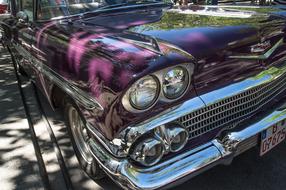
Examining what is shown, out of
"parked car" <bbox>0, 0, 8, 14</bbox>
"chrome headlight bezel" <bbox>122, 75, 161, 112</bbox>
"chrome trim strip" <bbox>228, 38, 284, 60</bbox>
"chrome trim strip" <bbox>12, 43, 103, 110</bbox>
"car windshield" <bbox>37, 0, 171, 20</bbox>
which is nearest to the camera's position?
"chrome headlight bezel" <bbox>122, 75, 161, 112</bbox>

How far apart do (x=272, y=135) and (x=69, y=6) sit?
6.85 feet

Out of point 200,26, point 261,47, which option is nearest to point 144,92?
point 200,26

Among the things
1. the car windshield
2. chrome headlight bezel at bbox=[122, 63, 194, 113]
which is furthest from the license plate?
the car windshield

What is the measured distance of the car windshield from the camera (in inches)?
125

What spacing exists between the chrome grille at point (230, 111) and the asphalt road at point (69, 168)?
0.62 meters

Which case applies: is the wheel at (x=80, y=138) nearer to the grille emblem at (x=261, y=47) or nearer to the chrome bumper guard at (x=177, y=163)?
the chrome bumper guard at (x=177, y=163)

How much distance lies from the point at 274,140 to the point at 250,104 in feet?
1.10

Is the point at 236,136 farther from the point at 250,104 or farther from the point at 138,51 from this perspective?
the point at 138,51

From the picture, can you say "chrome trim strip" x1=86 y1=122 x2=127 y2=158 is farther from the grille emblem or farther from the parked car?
the parked car

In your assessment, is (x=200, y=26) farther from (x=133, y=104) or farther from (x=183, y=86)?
(x=133, y=104)

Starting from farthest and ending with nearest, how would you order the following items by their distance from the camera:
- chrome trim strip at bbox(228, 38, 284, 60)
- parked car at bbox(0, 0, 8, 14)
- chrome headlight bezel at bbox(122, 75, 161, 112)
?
parked car at bbox(0, 0, 8, 14), chrome trim strip at bbox(228, 38, 284, 60), chrome headlight bezel at bbox(122, 75, 161, 112)

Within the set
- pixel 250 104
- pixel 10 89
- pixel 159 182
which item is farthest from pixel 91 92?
pixel 10 89

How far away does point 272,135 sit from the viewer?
7.97 feet

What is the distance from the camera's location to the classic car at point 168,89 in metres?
1.91
